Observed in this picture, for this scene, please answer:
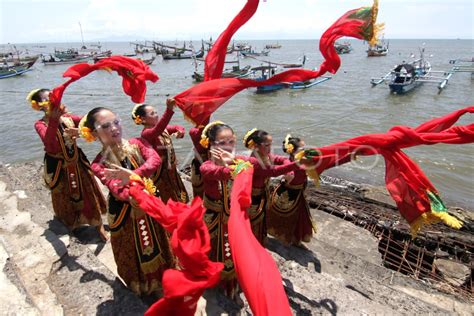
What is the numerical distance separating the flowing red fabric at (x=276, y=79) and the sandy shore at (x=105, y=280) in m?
1.90

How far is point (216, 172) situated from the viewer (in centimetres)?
281

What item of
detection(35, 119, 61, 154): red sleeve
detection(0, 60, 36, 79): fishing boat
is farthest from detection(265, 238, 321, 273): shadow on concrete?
detection(0, 60, 36, 79): fishing boat

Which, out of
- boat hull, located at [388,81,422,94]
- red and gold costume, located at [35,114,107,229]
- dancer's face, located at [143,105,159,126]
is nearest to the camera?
red and gold costume, located at [35,114,107,229]

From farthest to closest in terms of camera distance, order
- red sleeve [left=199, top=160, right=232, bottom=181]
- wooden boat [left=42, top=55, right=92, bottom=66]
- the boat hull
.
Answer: wooden boat [left=42, top=55, right=92, bottom=66] → the boat hull → red sleeve [left=199, top=160, right=232, bottom=181]

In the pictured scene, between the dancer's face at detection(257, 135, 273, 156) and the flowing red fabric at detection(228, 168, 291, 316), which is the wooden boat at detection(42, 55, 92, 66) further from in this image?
the flowing red fabric at detection(228, 168, 291, 316)

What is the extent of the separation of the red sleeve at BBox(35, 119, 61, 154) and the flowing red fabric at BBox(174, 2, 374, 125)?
142 cm

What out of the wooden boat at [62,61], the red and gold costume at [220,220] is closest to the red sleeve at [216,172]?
the red and gold costume at [220,220]

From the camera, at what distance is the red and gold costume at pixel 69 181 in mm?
4172

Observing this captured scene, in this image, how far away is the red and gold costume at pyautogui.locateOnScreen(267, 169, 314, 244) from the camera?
455cm

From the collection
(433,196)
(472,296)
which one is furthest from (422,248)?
(433,196)

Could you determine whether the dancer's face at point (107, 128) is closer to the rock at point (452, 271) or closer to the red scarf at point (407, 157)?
the red scarf at point (407, 157)

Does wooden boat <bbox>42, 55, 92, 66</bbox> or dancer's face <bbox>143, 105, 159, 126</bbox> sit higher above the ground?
dancer's face <bbox>143, 105, 159, 126</bbox>

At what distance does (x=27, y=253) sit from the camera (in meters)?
3.71

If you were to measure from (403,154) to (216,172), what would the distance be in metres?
1.50
